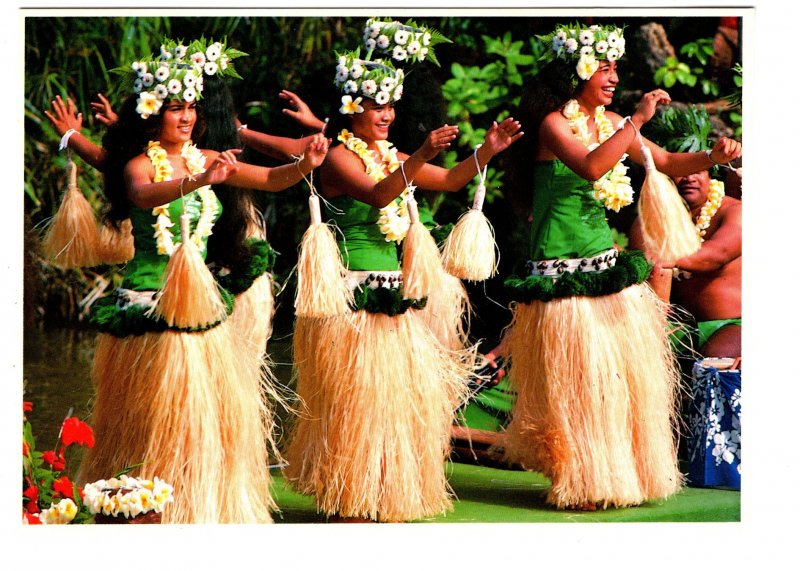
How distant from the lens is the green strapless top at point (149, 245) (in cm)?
361

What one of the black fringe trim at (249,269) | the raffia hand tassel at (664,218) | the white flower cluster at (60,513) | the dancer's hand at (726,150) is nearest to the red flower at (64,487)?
the white flower cluster at (60,513)

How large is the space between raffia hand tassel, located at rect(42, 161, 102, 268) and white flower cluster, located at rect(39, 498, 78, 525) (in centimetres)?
83

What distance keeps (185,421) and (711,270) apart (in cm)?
217

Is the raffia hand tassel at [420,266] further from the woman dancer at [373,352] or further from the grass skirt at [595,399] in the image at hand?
the grass skirt at [595,399]

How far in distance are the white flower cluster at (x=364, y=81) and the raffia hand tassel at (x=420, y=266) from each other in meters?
0.45

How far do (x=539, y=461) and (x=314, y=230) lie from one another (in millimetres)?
1152

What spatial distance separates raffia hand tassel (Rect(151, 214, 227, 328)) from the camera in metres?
3.40

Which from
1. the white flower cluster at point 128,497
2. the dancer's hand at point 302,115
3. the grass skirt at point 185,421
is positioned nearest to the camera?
the white flower cluster at point 128,497

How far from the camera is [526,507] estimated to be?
4.03 m

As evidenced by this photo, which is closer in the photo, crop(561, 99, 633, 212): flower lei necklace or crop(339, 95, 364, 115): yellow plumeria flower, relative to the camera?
crop(339, 95, 364, 115): yellow plumeria flower

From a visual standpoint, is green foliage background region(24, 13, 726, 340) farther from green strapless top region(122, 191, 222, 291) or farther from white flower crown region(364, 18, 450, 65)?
green strapless top region(122, 191, 222, 291)

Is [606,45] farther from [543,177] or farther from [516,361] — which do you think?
[516,361]

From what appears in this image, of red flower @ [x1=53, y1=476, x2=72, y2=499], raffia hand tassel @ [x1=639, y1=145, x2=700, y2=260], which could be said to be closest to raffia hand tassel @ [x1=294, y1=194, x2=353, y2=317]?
red flower @ [x1=53, y1=476, x2=72, y2=499]
